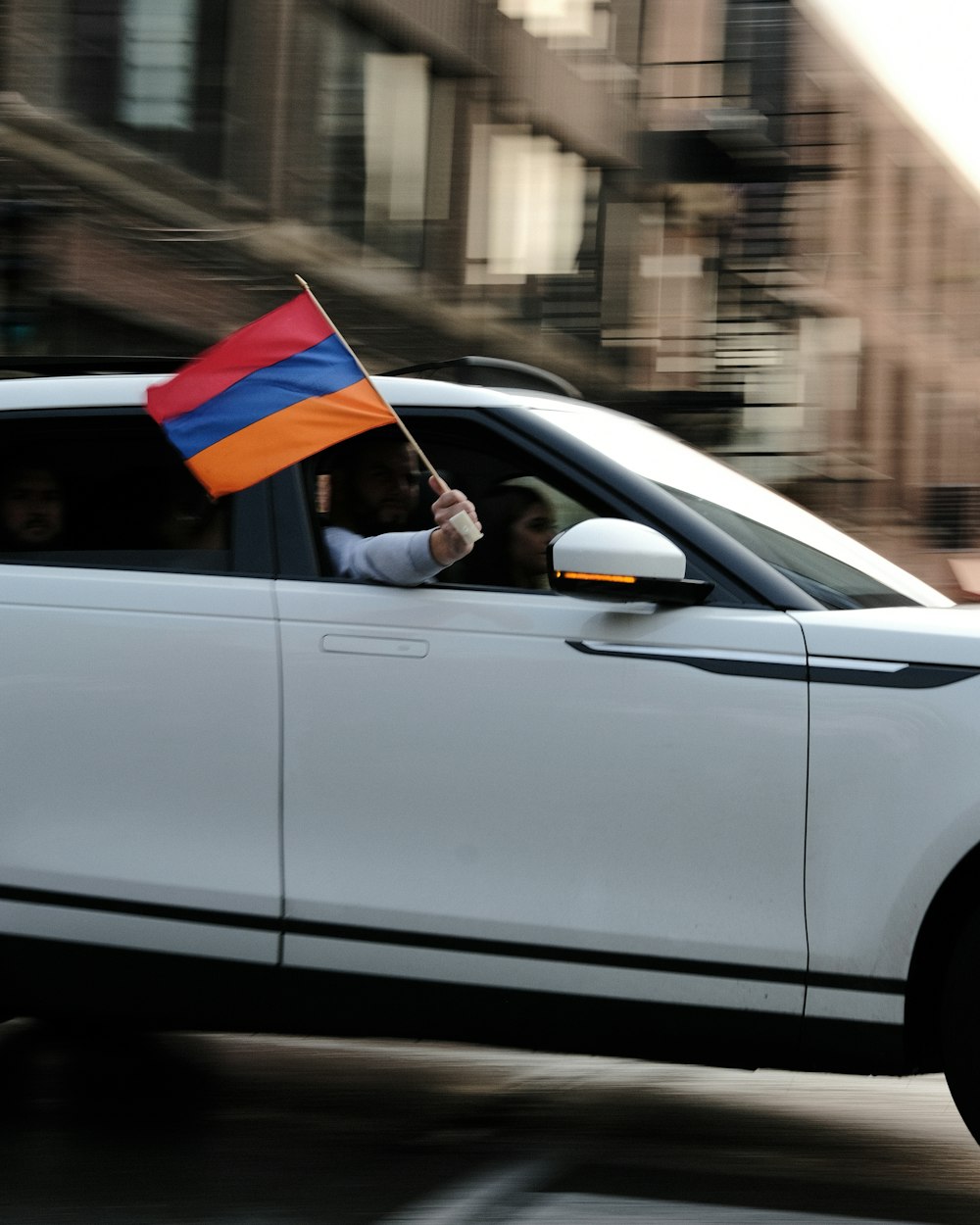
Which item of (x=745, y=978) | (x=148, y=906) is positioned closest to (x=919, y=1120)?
(x=745, y=978)

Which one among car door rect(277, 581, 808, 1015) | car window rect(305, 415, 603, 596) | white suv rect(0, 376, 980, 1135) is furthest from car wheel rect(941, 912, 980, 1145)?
car window rect(305, 415, 603, 596)

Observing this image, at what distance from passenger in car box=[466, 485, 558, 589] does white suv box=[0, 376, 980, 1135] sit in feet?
0.14

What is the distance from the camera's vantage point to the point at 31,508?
14.7ft

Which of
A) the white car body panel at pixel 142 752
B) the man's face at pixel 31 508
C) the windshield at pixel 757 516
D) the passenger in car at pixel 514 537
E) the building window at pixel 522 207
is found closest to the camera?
the white car body panel at pixel 142 752

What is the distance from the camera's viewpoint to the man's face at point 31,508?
445cm

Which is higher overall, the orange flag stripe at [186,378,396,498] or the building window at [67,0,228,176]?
the building window at [67,0,228,176]

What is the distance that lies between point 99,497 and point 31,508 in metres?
0.17

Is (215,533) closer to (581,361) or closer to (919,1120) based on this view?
(919,1120)

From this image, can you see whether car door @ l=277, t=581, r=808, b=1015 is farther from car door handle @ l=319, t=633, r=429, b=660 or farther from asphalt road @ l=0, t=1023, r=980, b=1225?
asphalt road @ l=0, t=1023, r=980, b=1225

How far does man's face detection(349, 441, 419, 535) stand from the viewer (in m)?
4.45

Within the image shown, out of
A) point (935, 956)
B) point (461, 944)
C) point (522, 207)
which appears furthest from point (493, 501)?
point (522, 207)

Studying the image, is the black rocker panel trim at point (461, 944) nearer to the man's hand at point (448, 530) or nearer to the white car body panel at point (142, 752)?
the white car body panel at point (142, 752)

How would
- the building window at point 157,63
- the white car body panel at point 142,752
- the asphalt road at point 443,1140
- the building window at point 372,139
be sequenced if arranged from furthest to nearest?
the building window at point 372,139 < the building window at point 157,63 < the white car body panel at point 142,752 < the asphalt road at point 443,1140

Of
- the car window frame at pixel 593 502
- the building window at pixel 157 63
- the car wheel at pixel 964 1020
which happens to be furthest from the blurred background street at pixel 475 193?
the car wheel at pixel 964 1020
